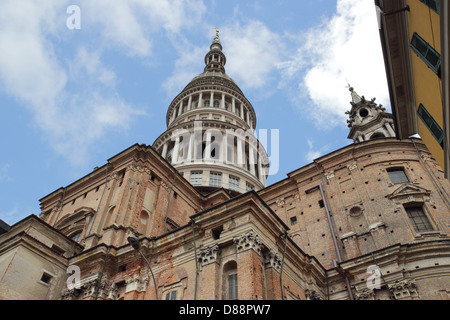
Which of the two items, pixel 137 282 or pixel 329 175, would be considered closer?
pixel 137 282

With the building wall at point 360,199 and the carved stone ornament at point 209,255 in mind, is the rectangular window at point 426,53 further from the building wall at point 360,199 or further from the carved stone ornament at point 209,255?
the building wall at point 360,199

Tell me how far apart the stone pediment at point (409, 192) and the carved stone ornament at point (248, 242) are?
1182cm

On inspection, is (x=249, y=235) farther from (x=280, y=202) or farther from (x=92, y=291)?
(x=280, y=202)

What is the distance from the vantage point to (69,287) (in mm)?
19750

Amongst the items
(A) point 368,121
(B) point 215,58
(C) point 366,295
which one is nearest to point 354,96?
(A) point 368,121

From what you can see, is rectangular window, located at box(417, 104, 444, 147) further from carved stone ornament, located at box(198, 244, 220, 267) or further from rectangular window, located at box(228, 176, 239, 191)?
rectangular window, located at box(228, 176, 239, 191)

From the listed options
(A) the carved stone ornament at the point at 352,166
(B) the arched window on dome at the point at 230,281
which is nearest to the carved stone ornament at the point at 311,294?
(B) the arched window on dome at the point at 230,281

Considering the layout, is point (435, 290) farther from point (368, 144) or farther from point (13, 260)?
point (13, 260)

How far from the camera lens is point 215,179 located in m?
37.0

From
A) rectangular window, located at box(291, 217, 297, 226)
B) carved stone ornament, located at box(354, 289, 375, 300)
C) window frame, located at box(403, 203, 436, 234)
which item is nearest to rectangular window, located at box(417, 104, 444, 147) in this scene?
window frame, located at box(403, 203, 436, 234)

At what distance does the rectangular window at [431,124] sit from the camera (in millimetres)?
14004

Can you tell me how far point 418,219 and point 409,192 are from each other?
1731mm

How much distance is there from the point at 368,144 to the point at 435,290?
1147 cm
